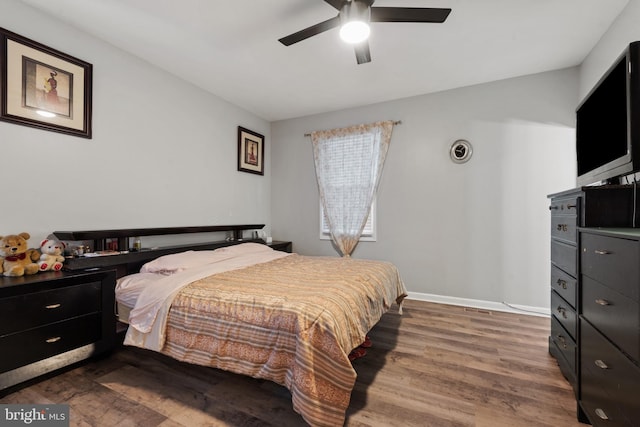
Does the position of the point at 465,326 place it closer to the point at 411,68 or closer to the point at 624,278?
the point at 624,278

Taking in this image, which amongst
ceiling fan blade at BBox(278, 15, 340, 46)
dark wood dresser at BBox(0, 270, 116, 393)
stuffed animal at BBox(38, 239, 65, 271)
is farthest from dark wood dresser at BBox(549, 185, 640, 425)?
stuffed animal at BBox(38, 239, 65, 271)

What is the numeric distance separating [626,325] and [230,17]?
10.2ft

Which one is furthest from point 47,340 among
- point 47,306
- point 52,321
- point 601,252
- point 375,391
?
point 601,252

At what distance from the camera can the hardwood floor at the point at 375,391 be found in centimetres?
157

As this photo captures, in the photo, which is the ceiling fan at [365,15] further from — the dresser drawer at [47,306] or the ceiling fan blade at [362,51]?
the dresser drawer at [47,306]

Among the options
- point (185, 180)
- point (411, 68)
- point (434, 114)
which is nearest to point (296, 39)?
point (411, 68)

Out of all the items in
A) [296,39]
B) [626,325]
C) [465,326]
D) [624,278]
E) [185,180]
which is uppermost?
[296,39]

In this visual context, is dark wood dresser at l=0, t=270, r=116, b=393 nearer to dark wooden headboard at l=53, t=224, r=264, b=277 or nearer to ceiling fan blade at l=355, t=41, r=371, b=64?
dark wooden headboard at l=53, t=224, r=264, b=277

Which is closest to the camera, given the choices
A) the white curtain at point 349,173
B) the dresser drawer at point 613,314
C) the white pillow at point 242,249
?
the dresser drawer at point 613,314

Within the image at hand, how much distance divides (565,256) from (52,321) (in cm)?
352

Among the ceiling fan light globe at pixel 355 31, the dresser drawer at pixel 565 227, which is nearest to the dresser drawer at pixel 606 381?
the dresser drawer at pixel 565 227

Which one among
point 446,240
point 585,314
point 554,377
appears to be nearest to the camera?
point 585,314

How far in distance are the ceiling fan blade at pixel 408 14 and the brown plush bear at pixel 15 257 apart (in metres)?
2.97

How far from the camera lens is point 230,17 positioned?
2.27m
